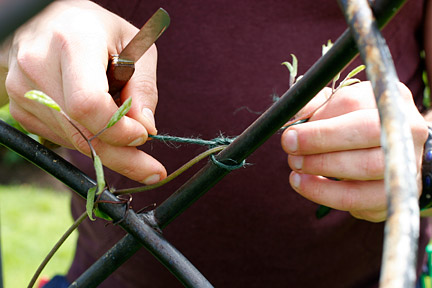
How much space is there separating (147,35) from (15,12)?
0.57ft

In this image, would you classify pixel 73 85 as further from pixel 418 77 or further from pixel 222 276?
pixel 418 77

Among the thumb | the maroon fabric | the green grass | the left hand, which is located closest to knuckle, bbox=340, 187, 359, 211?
the left hand

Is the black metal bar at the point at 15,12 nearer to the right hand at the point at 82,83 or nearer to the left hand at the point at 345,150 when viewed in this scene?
the right hand at the point at 82,83

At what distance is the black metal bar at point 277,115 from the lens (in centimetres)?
35

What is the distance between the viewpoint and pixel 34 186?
3.51 meters

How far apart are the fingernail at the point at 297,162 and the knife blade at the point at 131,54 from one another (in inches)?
8.5

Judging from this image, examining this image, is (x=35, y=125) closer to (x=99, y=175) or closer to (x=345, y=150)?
(x=99, y=175)

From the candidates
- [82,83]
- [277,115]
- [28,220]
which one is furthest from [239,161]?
[28,220]

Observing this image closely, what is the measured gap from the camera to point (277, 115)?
0.40m

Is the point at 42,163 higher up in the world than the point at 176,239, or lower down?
higher up

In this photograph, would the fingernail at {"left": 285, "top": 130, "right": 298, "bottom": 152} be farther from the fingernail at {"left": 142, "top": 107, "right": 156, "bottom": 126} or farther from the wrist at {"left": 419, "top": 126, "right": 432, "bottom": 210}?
the wrist at {"left": 419, "top": 126, "right": 432, "bottom": 210}

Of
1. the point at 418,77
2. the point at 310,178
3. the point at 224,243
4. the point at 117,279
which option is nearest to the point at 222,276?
the point at 224,243

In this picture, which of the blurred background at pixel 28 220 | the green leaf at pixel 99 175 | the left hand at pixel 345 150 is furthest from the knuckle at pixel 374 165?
the blurred background at pixel 28 220

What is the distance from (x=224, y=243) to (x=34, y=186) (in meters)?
2.90
